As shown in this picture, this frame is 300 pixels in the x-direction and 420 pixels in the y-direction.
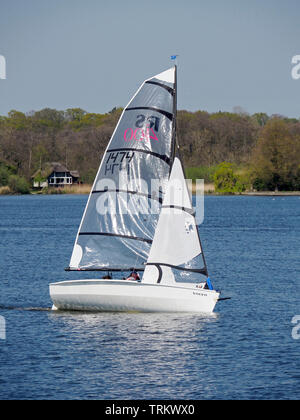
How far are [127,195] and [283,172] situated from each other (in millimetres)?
146435

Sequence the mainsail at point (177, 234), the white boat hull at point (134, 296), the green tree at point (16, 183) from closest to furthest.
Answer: the white boat hull at point (134, 296) → the mainsail at point (177, 234) → the green tree at point (16, 183)

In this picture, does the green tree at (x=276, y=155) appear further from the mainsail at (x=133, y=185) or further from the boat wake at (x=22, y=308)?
the mainsail at (x=133, y=185)

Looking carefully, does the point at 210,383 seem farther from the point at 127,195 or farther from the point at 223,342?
the point at 127,195

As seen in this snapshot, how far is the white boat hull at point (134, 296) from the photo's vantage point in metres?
29.5

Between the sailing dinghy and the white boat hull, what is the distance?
0.04 m

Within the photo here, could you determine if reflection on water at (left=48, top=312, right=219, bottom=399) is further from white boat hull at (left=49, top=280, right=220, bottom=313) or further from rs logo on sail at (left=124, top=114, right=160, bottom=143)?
rs logo on sail at (left=124, top=114, right=160, bottom=143)

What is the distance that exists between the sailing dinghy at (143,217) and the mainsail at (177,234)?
37 mm

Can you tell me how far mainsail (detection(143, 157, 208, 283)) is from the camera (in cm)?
3102

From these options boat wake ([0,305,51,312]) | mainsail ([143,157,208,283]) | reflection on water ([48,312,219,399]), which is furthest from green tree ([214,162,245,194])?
reflection on water ([48,312,219,399])

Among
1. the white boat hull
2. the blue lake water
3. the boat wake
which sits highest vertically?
the white boat hull

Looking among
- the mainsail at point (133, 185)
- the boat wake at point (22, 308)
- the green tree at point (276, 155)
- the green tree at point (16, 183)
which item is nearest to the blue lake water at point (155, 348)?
the boat wake at point (22, 308)

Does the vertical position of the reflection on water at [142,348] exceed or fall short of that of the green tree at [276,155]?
it falls short

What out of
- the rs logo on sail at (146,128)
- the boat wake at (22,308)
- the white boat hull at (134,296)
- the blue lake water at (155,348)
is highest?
the rs logo on sail at (146,128)

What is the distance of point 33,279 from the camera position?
43906 mm
